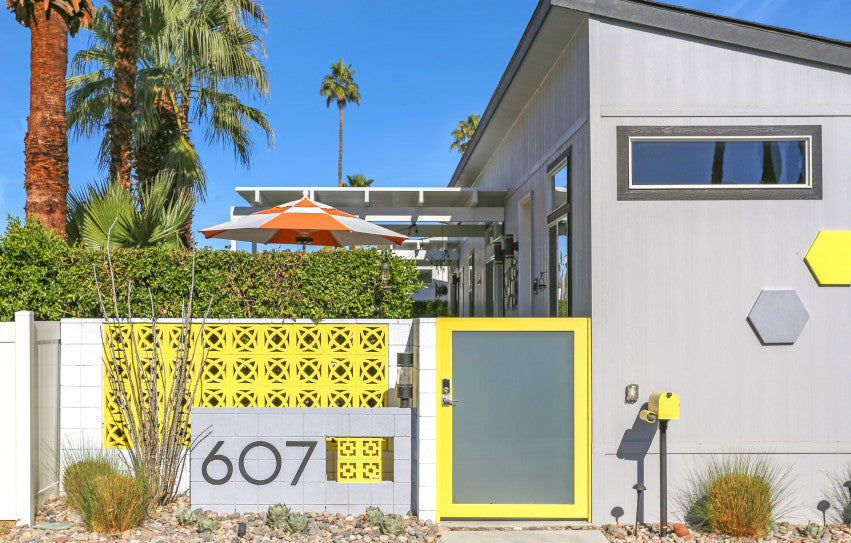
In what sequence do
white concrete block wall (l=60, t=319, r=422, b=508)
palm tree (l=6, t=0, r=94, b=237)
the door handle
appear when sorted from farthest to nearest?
palm tree (l=6, t=0, r=94, b=237) < white concrete block wall (l=60, t=319, r=422, b=508) < the door handle

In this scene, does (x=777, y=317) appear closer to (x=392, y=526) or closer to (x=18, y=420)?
(x=392, y=526)

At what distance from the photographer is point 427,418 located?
5.52 m

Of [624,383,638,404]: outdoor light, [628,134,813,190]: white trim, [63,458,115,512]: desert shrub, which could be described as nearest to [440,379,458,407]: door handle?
[624,383,638,404]: outdoor light

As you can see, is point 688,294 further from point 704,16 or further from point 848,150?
point 704,16

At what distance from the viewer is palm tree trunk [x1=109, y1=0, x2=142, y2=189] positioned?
9.95m

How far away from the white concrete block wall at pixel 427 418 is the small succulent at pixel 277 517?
3.50ft

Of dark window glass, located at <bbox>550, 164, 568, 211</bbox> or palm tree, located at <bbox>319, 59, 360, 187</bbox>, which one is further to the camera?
palm tree, located at <bbox>319, 59, 360, 187</bbox>

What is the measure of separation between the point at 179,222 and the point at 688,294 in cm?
546

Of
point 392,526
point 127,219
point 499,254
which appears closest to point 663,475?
point 392,526

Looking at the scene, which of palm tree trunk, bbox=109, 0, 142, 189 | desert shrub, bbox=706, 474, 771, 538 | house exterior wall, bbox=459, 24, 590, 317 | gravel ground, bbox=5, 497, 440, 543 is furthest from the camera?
palm tree trunk, bbox=109, 0, 142, 189

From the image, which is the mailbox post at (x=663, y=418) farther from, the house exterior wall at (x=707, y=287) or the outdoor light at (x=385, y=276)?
the outdoor light at (x=385, y=276)

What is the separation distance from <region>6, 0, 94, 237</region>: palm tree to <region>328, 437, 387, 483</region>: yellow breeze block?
4.05 meters

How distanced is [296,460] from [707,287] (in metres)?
3.72

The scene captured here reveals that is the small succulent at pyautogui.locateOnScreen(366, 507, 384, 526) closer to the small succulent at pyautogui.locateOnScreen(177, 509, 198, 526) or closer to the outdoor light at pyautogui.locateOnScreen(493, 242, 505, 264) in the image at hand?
the small succulent at pyautogui.locateOnScreen(177, 509, 198, 526)
